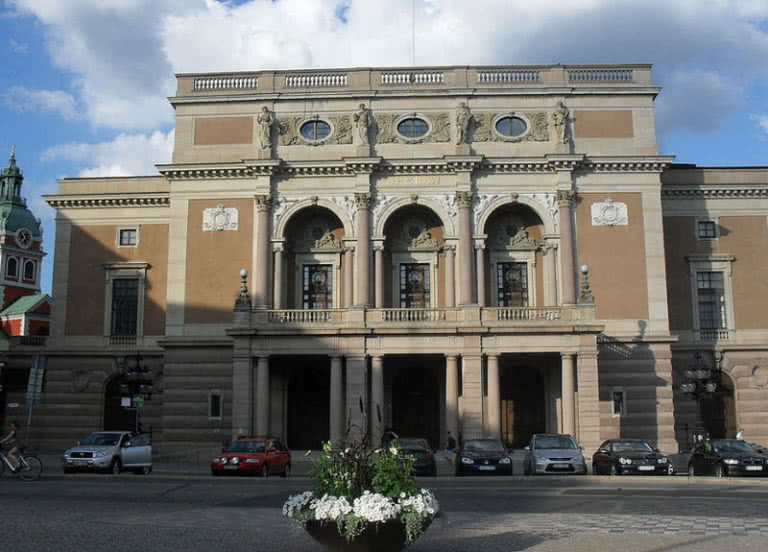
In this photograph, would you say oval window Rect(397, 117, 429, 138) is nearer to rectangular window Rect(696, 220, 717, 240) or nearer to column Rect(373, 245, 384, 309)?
column Rect(373, 245, 384, 309)

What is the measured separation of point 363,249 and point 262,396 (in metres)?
8.69

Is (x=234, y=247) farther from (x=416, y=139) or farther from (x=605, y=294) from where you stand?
(x=605, y=294)

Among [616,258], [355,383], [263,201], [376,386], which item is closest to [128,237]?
[263,201]

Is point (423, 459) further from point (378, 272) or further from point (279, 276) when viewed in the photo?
point (279, 276)

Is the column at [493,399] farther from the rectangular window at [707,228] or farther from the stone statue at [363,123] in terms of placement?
the rectangular window at [707,228]

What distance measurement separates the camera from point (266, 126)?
44.0 metres

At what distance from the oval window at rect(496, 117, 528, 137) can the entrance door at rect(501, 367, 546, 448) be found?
1194cm

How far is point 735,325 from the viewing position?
45406mm

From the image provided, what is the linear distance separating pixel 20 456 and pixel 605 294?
27.4m

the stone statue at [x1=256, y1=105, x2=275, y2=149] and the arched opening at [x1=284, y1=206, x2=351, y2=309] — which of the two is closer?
the stone statue at [x1=256, y1=105, x2=275, y2=149]

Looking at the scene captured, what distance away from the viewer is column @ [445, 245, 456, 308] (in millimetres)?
42803

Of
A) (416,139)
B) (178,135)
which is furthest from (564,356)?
(178,135)

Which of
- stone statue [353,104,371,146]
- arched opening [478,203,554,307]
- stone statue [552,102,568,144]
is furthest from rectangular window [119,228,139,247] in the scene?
stone statue [552,102,568,144]

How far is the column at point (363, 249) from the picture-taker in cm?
4241
